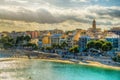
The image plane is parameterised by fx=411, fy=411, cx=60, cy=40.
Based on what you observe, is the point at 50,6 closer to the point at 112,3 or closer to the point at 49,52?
the point at 112,3

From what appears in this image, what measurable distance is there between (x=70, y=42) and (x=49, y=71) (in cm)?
267

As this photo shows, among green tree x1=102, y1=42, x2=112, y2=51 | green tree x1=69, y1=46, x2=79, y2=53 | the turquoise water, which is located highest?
green tree x1=102, y1=42, x2=112, y2=51

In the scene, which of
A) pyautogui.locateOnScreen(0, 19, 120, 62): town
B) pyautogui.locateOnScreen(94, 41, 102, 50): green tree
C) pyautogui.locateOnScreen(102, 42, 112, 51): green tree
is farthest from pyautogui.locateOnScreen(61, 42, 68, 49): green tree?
pyautogui.locateOnScreen(102, 42, 112, 51): green tree

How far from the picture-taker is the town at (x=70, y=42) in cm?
1030

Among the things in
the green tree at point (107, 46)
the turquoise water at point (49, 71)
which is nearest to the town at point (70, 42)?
the green tree at point (107, 46)

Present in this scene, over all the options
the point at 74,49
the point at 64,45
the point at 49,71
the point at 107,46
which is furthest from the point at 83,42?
the point at 49,71

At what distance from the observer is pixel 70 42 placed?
37.0ft

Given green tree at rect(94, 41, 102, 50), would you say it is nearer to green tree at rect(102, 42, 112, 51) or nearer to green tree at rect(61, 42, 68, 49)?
green tree at rect(102, 42, 112, 51)

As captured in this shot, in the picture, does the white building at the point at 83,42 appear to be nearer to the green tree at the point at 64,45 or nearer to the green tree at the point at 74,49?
the green tree at the point at 74,49

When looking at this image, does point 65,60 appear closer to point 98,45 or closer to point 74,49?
point 74,49

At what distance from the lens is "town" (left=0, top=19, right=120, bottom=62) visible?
10.3 m

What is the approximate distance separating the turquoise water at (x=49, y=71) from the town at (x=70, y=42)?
0.72 m

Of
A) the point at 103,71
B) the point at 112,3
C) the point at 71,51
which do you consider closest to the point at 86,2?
the point at 112,3

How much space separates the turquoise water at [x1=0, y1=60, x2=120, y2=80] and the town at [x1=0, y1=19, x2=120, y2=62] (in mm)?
722
